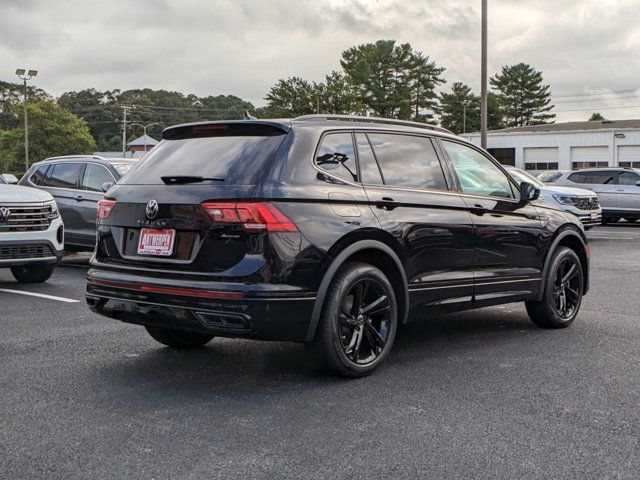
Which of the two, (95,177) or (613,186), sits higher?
(613,186)

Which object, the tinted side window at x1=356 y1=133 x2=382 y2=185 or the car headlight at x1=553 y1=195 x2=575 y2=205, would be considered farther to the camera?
the car headlight at x1=553 y1=195 x2=575 y2=205

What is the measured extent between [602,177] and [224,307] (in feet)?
67.0

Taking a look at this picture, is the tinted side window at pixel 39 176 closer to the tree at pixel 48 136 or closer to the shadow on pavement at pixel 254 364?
the shadow on pavement at pixel 254 364

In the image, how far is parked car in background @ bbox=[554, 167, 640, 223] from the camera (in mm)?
22703

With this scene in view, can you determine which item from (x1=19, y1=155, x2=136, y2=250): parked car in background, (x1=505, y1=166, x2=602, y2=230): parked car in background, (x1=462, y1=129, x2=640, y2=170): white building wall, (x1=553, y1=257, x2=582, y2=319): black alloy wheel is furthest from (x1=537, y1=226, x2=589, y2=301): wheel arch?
(x1=462, y1=129, x2=640, y2=170): white building wall

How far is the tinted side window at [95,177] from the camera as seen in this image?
40.0 ft

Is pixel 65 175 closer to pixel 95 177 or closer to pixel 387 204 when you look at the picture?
pixel 95 177

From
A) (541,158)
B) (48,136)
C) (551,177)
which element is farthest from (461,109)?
(551,177)

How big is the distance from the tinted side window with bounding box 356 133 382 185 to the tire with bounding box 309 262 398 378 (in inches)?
24.3

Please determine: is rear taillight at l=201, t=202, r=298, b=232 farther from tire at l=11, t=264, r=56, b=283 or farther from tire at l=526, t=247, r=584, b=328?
tire at l=11, t=264, r=56, b=283

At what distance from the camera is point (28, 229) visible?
976 centimetres

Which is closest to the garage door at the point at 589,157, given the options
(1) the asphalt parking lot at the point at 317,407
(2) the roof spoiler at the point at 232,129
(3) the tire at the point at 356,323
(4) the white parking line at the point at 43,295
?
(4) the white parking line at the point at 43,295

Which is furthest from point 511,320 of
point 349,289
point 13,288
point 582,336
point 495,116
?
point 495,116

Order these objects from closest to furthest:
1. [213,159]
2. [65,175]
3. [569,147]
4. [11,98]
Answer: [213,159] < [65,175] < [569,147] < [11,98]
